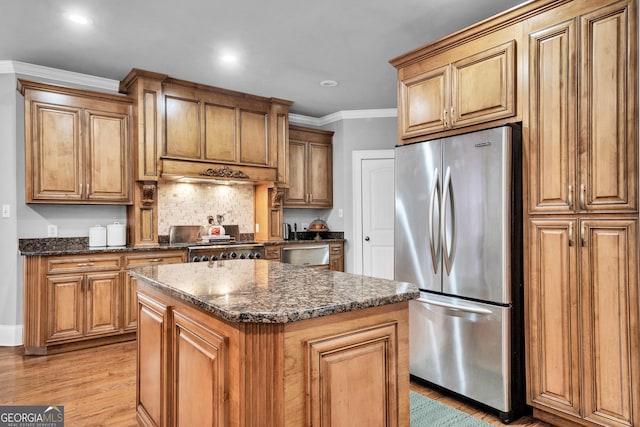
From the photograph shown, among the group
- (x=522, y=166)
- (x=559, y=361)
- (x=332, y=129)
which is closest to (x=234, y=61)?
(x=332, y=129)

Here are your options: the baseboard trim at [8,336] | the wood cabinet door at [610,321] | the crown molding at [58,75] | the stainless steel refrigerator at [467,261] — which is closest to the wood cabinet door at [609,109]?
the wood cabinet door at [610,321]

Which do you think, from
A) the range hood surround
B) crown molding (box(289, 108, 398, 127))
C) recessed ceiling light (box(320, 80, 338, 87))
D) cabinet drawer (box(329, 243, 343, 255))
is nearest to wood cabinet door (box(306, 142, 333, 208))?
crown molding (box(289, 108, 398, 127))

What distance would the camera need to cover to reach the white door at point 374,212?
528 cm

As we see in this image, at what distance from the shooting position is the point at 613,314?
204 cm

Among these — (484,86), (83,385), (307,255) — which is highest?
(484,86)

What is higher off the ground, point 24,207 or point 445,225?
point 24,207

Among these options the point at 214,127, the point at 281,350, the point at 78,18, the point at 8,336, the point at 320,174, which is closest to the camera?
the point at 281,350

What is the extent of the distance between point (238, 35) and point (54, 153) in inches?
81.5

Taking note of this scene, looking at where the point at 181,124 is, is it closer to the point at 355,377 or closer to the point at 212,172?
the point at 212,172

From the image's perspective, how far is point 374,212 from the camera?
17.6ft

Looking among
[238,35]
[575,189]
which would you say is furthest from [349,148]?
[575,189]

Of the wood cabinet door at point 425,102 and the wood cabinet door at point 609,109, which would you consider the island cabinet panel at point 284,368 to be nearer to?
the wood cabinet door at point 609,109

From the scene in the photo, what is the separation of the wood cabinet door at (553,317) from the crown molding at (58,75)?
4.12 meters

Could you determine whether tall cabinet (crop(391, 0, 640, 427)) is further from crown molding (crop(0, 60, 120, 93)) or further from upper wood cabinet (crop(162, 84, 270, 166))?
crown molding (crop(0, 60, 120, 93))
